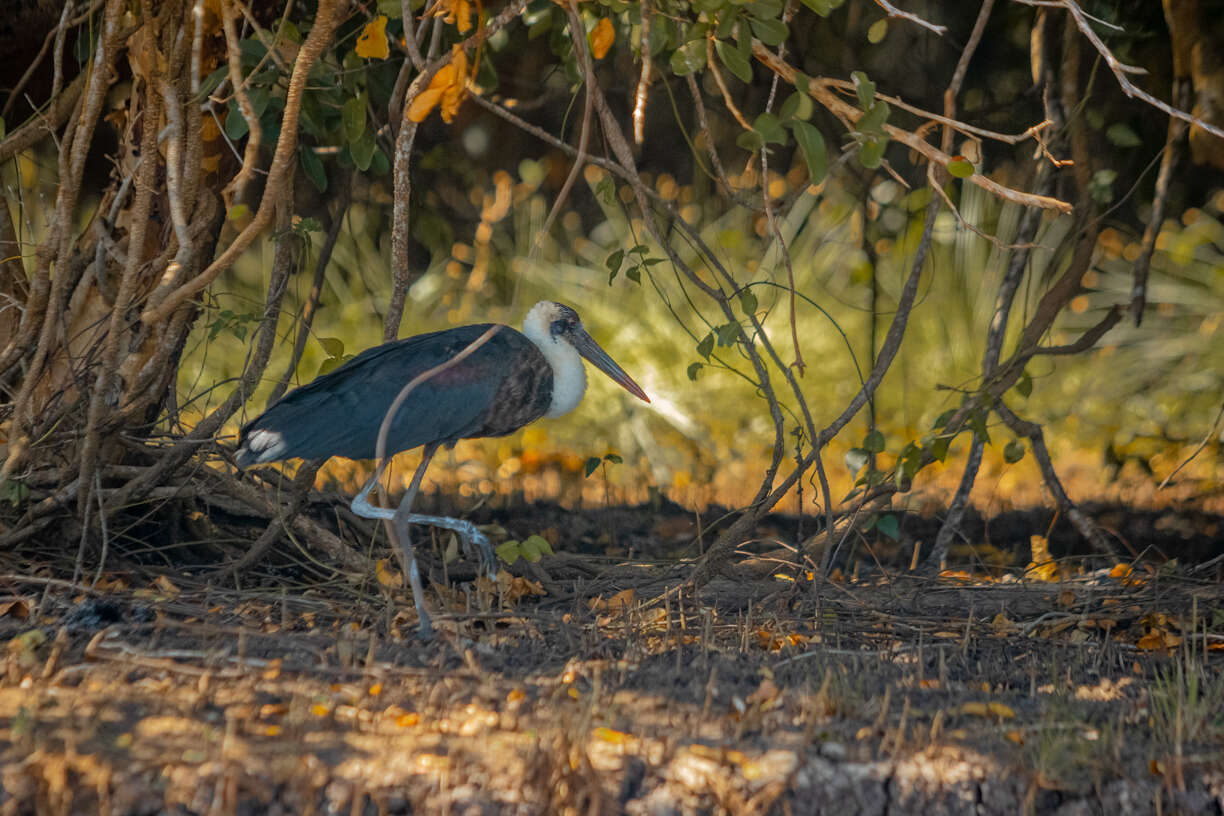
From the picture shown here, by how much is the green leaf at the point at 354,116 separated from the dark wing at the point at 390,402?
0.62m

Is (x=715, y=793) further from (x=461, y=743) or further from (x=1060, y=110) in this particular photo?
(x=1060, y=110)

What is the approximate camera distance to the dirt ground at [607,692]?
6.58 feet

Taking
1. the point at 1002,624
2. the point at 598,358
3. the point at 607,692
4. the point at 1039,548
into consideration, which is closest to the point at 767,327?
the point at 1039,548

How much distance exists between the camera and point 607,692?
8.19 feet

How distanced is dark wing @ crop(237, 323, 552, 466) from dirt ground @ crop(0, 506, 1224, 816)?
475mm

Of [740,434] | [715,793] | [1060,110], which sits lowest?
[715,793]

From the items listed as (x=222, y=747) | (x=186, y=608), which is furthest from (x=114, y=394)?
(x=222, y=747)

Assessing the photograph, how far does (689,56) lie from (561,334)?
3.72ft

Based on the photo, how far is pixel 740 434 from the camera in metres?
5.65

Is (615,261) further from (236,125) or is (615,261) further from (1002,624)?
(1002,624)

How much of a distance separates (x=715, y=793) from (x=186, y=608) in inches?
68.9

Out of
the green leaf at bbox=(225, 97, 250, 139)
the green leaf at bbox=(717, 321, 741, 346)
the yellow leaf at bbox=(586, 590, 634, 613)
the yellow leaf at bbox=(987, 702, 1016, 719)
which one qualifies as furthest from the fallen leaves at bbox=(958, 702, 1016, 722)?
the green leaf at bbox=(225, 97, 250, 139)

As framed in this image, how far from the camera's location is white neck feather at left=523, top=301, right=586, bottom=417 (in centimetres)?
373

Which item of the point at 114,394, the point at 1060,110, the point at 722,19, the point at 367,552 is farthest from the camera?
the point at 1060,110
